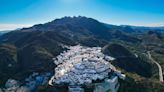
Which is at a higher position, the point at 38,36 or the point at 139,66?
the point at 38,36

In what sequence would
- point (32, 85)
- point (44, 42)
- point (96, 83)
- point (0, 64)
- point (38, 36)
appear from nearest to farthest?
1. point (96, 83)
2. point (32, 85)
3. point (0, 64)
4. point (44, 42)
5. point (38, 36)

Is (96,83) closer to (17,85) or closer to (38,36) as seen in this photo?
(17,85)

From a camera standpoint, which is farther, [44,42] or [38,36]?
[38,36]

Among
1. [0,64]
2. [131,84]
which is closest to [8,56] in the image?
[0,64]

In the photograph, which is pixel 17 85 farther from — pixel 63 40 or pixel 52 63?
pixel 63 40

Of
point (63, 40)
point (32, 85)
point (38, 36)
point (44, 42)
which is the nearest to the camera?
point (32, 85)

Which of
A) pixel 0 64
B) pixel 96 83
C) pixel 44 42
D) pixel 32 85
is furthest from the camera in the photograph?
pixel 44 42

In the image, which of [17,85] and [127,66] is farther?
[127,66]

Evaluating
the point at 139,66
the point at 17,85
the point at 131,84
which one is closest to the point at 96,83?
the point at 131,84

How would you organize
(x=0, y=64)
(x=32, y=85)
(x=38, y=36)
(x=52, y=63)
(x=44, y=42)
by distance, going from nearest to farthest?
(x=32, y=85), (x=52, y=63), (x=0, y=64), (x=44, y=42), (x=38, y=36)
